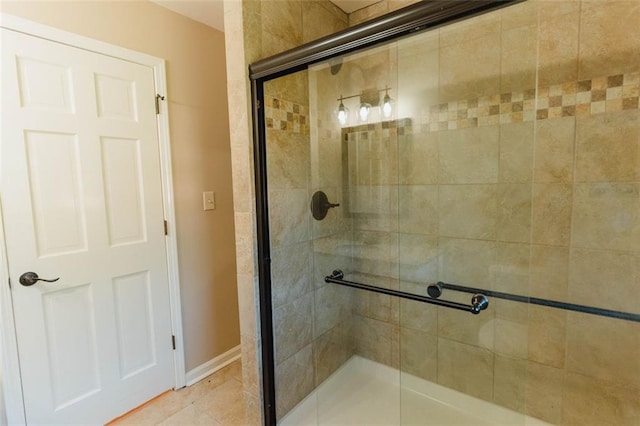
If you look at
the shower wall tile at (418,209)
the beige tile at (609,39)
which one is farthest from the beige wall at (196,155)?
the beige tile at (609,39)

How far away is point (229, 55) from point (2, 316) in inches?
62.8

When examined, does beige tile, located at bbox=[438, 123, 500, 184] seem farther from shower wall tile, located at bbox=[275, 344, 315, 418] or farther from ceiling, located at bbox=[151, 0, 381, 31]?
shower wall tile, located at bbox=[275, 344, 315, 418]

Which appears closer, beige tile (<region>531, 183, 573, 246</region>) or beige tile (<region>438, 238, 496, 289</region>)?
beige tile (<region>531, 183, 573, 246</region>)

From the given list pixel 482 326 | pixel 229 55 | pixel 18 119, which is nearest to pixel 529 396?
pixel 482 326

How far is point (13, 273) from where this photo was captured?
1.43 metres

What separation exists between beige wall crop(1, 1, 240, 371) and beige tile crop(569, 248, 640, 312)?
209 cm

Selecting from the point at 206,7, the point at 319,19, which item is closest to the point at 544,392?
the point at 319,19

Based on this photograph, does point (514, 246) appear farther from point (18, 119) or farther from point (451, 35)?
point (18, 119)

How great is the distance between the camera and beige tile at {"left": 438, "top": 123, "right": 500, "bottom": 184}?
1.55 meters

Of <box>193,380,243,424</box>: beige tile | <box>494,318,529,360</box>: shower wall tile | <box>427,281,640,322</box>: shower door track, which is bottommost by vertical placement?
<box>193,380,243,424</box>: beige tile

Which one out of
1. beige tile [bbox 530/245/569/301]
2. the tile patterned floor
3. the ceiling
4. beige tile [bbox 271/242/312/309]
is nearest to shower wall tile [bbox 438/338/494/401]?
beige tile [bbox 530/245/569/301]

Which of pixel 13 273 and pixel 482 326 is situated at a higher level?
pixel 13 273

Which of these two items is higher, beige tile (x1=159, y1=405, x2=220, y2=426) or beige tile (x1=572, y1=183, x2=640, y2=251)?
beige tile (x1=572, y1=183, x2=640, y2=251)

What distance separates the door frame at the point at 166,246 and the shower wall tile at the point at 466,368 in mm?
1666
